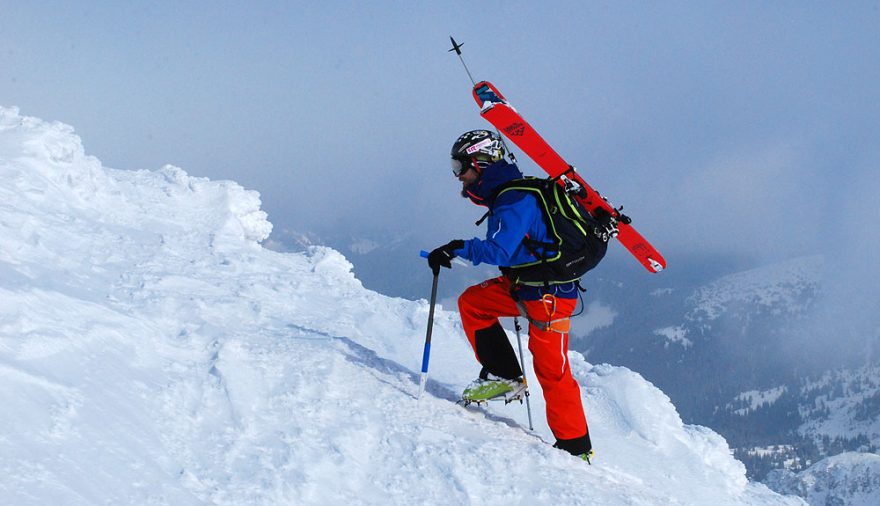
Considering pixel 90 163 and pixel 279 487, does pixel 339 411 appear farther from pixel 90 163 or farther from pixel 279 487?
pixel 90 163

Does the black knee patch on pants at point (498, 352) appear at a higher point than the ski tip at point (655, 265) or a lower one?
lower

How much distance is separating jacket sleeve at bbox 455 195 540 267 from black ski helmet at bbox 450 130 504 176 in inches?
28.2

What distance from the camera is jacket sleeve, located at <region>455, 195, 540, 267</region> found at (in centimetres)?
596

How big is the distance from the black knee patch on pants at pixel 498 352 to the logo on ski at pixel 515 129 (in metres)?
5.13

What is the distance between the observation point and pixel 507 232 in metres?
5.97

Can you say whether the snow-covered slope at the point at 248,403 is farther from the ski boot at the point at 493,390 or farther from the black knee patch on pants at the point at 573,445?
the black knee patch on pants at the point at 573,445

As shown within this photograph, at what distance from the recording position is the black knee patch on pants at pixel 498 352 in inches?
277

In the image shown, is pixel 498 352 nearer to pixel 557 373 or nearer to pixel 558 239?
pixel 557 373

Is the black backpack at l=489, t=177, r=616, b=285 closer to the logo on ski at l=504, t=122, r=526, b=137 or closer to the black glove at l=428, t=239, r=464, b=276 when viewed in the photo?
the black glove at l=428, t=239, r=464, b=276

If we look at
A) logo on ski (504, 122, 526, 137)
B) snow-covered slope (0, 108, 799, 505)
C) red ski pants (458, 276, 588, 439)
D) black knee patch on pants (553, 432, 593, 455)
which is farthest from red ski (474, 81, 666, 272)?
black knee patch on pants (553, 432, 593, 455)

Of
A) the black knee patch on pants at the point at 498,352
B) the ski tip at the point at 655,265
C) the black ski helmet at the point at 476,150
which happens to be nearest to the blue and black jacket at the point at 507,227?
the black ski helmet at the point at 476,150

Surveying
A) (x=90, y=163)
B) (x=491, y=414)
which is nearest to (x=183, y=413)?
(x=491, y=414)

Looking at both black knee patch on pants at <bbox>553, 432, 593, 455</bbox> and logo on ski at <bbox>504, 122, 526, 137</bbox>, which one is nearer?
black knee patch on pants at <bbox>553, 432, 593, 455</bbox>

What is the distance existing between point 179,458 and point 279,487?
2.51 feet
